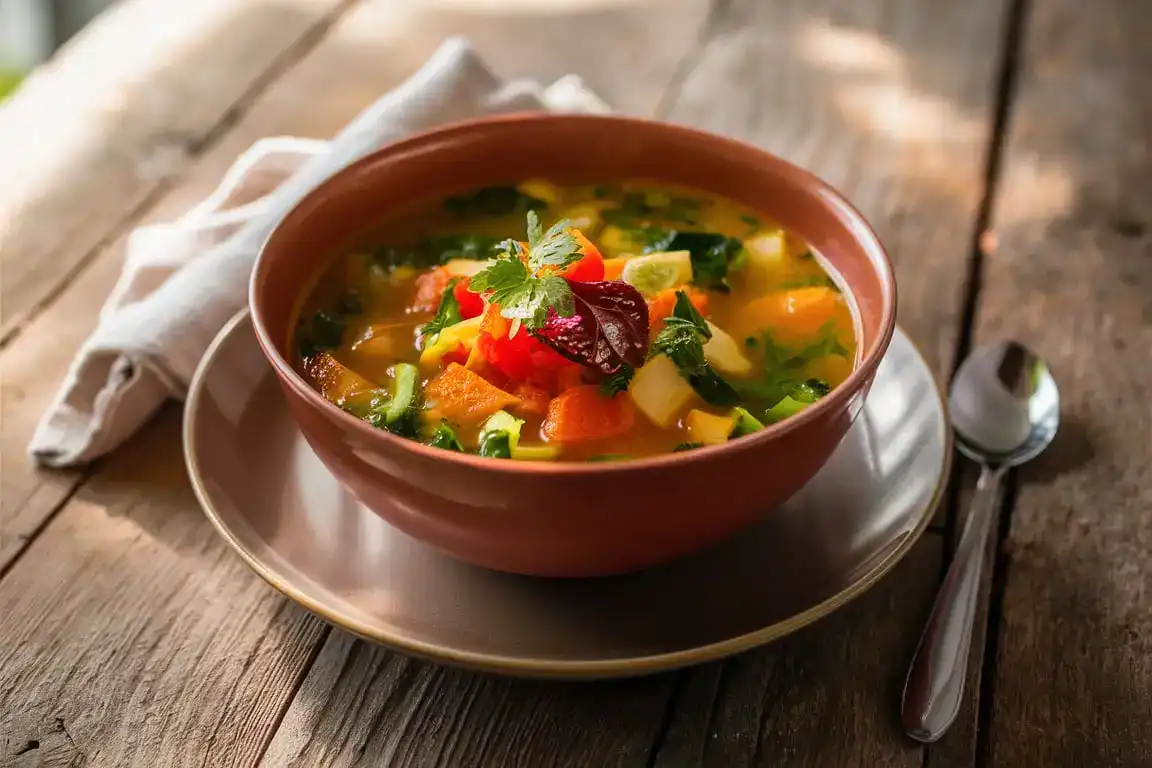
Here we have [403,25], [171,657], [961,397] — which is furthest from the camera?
[403,25]

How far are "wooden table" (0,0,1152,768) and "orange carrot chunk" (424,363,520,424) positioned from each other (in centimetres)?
36

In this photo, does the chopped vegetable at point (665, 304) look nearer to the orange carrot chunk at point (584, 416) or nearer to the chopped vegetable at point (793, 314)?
the chopped vegetable at point (793, 314)

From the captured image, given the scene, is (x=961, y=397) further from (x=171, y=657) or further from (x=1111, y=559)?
(x=171, y=657)

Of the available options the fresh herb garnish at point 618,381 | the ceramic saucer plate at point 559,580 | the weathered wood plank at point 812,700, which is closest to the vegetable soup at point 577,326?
the fresh herb garnish at point 618,381

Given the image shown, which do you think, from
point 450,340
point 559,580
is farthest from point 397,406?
point 559,580

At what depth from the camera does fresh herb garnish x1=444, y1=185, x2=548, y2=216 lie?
7.25 ft

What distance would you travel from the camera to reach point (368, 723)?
5.48ft

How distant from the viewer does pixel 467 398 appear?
1.75 m

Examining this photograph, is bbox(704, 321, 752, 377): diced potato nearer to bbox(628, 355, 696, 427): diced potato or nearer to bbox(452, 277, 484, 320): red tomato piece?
bbox(628, 355, 696, 427): diced potato

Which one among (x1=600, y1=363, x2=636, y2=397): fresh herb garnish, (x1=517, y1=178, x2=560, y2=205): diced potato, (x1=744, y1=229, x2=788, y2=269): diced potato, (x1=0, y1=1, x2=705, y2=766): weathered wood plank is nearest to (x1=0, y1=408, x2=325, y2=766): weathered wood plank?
(x1=0, y1=1, x2=705, y2=766): weathered wood plank

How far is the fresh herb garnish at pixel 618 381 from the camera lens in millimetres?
1699

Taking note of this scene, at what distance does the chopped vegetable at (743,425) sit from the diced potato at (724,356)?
0.46ft

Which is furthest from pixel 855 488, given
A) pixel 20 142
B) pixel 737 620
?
pixel 20 142

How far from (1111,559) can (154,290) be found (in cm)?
179
